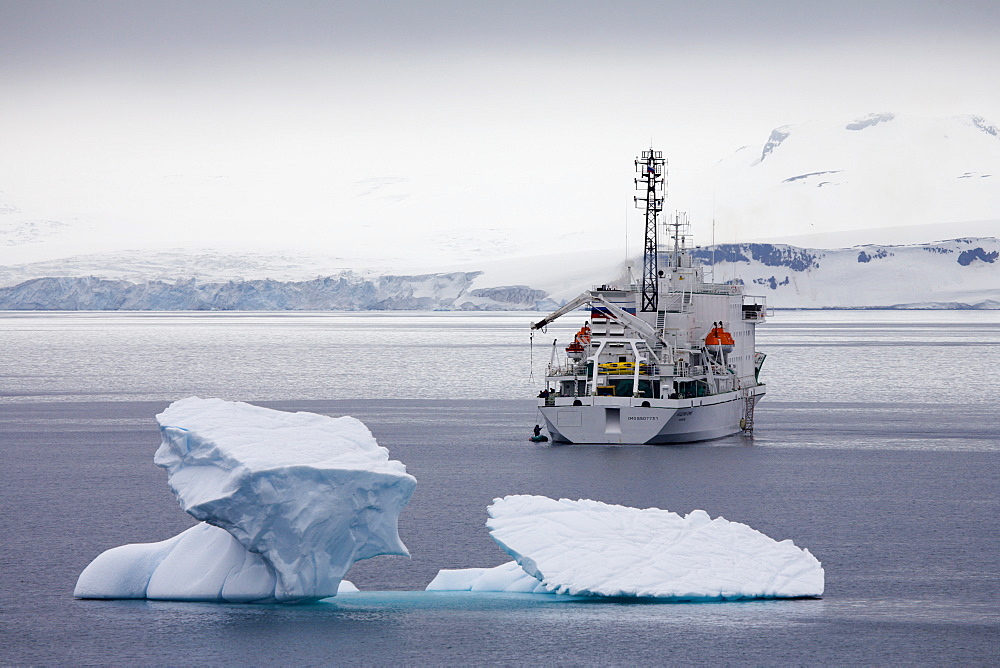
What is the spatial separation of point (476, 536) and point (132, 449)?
21.8 metres

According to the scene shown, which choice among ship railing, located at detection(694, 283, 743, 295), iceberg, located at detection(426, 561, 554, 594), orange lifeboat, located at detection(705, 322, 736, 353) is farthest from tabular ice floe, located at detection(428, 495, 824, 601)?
ship railing, located at detection(694, 283, 743, 295)

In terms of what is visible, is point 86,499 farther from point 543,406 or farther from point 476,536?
point 543,406

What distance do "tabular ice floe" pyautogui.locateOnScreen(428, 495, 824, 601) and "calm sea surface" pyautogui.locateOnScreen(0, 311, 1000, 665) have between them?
1.54 feet

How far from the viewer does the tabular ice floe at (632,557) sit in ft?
72.6

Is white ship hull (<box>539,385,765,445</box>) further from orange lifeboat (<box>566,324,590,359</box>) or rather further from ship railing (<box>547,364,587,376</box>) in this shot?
orange lifeboat (<box>566,324,590,359</box>)

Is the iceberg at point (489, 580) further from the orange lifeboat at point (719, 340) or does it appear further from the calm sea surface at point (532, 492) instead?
the orange lifeboat at point (719, 340)

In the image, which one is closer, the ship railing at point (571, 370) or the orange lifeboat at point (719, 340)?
the ship railing at point (571, 370)

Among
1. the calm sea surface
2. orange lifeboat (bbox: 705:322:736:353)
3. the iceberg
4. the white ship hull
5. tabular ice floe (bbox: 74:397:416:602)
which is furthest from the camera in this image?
orange lifeboat (bbox: 705:322:736:353)

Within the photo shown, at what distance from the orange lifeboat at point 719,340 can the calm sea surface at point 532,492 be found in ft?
12.9

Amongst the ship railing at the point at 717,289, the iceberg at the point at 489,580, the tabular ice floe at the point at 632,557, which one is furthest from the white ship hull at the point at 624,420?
the iceberg at the point at 489,580

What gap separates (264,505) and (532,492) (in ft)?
56.4

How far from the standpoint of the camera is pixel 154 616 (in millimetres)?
22000

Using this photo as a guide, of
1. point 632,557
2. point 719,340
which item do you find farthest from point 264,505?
point 719,340

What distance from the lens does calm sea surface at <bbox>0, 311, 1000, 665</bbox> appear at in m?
20.8
